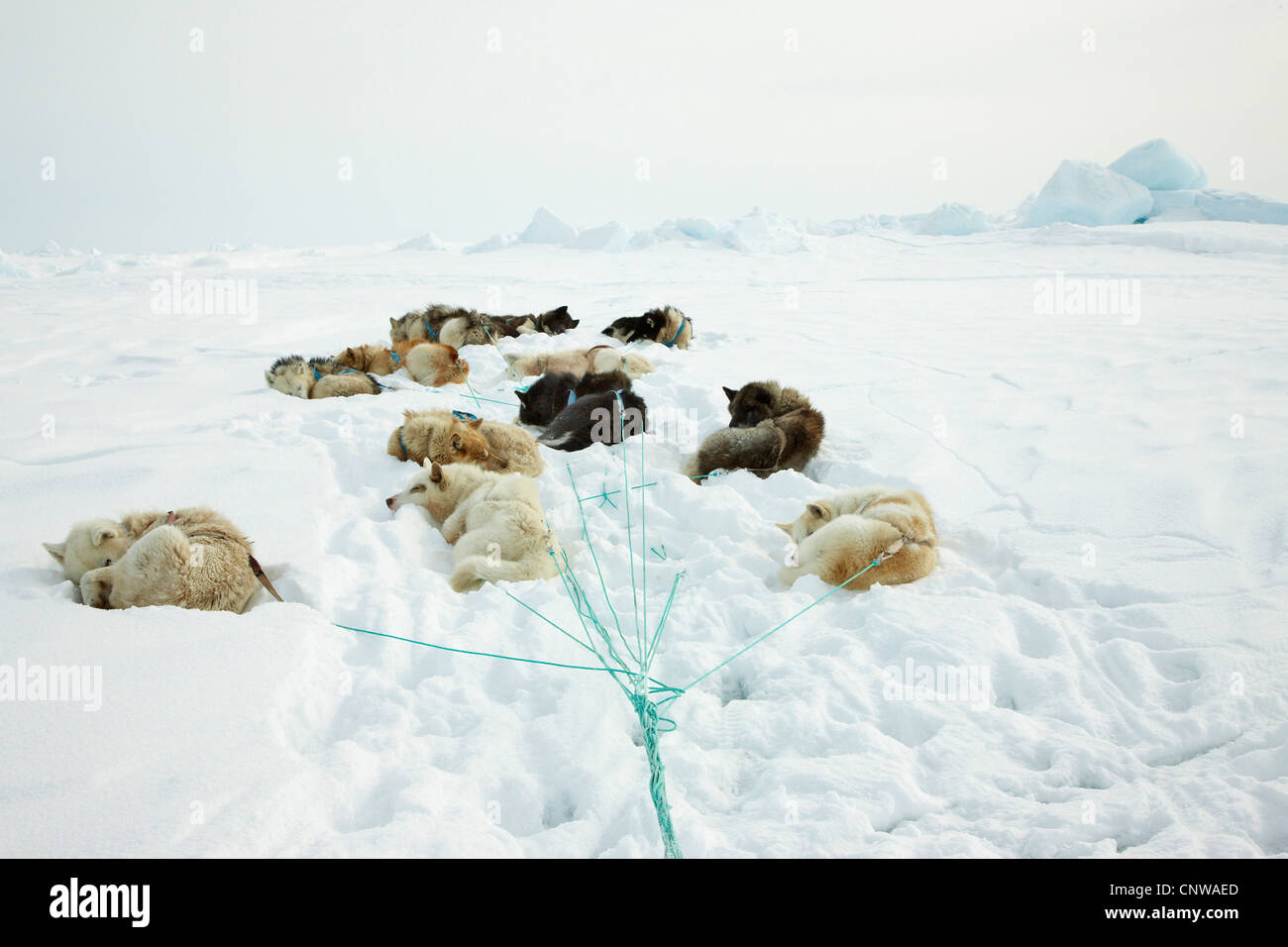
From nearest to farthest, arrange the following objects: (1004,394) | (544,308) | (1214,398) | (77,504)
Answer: (77,504) → (1214,398) → (1004,394) → (544,308)

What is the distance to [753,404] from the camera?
210 inches

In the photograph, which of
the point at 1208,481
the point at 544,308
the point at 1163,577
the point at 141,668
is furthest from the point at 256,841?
the point at 544,308

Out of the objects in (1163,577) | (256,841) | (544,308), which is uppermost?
(544,308)

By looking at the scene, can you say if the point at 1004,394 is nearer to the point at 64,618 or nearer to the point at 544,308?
the point at 64,618

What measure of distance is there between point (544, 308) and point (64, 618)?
473 inches

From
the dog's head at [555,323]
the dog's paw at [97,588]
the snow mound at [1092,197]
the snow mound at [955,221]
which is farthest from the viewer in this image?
the snow mound at [955,221]

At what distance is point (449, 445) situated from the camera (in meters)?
4.57

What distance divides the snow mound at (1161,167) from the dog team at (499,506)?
29.6 m

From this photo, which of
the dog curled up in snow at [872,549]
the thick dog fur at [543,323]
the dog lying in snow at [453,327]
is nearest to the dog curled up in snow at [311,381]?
the dog lying in snow at [453,327]

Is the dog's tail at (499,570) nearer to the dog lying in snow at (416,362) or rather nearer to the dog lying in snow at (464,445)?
the dog lying in snow at (464,445)

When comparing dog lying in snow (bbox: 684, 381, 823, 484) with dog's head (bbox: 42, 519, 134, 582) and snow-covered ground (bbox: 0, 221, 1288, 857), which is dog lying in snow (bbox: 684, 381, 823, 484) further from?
dog's head (bbox: 42, 519, 134, 582)

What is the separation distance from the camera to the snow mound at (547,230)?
3172 centimetres

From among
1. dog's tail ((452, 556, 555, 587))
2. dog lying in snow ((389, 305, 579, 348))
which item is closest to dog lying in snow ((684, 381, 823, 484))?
dog's tail ((452, 556, 555, 587))

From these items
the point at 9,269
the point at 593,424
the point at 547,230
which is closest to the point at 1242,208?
the point at 547,230
